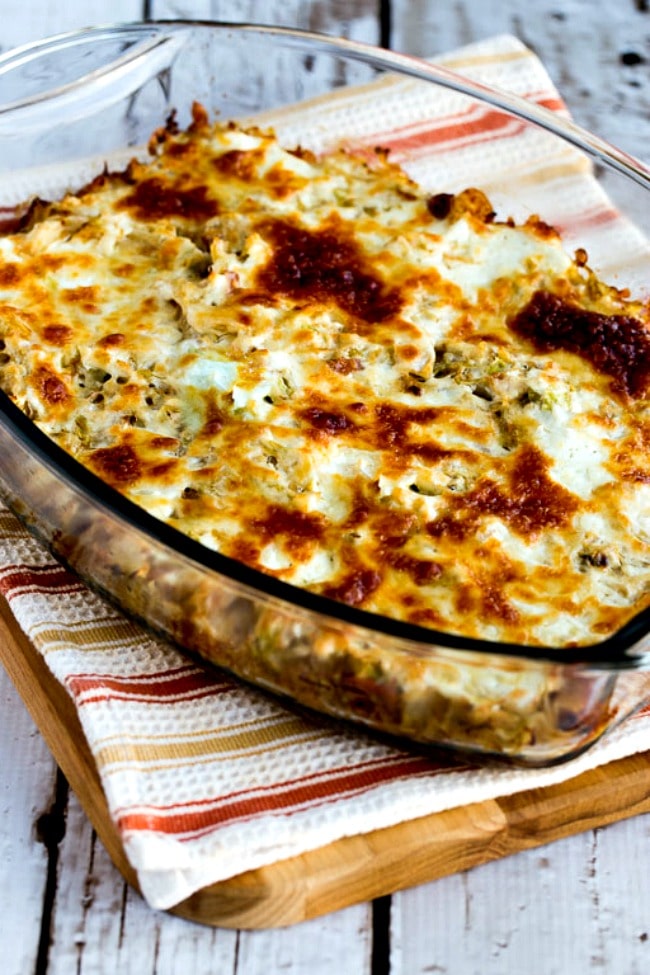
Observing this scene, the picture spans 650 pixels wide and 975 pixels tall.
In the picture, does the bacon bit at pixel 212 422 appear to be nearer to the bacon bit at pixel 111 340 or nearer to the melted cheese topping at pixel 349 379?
the melted cheese topping at pixel 349 379

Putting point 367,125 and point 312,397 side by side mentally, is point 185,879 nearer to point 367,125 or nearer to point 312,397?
point 312,397

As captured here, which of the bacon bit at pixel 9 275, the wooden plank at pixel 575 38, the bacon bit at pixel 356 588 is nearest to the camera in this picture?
the bacon bit at pixel 356 588

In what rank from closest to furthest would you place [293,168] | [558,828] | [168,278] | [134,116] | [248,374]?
[558,828], [248,374], [168,278], [293,168], [134,116]

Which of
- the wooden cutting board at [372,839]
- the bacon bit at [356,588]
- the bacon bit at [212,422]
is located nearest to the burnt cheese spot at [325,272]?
the bacon bit at [212,422]

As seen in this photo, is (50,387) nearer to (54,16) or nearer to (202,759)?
(202,759)

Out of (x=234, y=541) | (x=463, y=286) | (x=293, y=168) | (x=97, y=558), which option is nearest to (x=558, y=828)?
(x=234, y=541)

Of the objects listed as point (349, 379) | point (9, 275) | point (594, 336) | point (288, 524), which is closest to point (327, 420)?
point (349, 379)

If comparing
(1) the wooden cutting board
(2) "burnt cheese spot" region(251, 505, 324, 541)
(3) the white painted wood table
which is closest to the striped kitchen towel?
(1) the wooden cutting board
